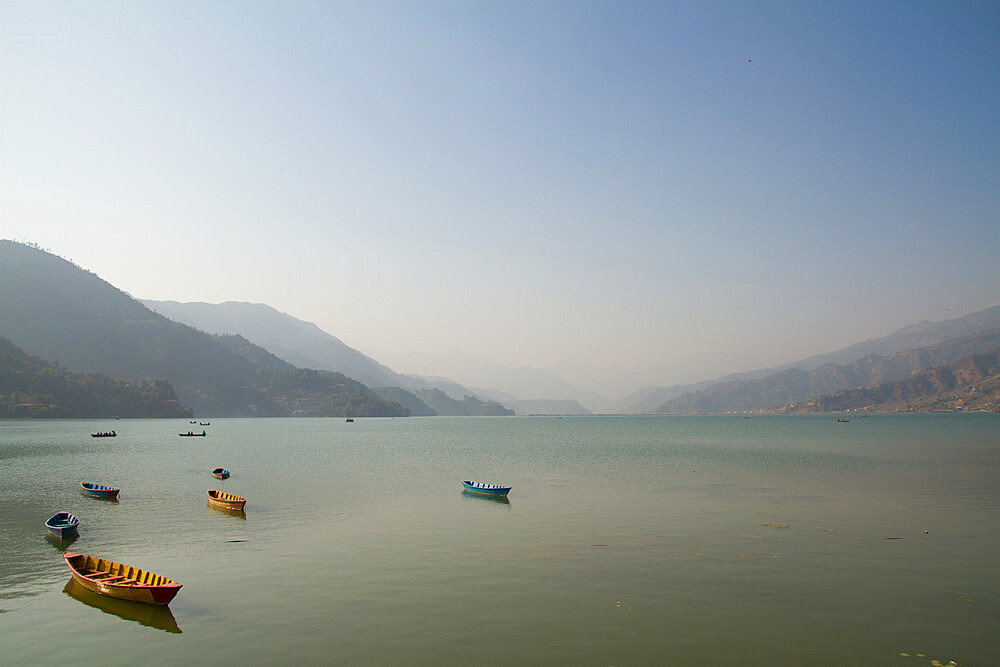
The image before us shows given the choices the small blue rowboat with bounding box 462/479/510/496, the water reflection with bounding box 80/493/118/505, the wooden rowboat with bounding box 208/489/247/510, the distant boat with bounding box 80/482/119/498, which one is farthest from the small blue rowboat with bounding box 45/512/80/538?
the small blue rowboat with bounding box 462/479/510/496

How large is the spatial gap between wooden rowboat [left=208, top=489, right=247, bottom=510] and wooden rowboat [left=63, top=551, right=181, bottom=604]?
16825 mm

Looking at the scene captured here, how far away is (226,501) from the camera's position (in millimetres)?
41938

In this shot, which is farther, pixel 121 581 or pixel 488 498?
pixel 488 498

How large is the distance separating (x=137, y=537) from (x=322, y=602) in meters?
19.0

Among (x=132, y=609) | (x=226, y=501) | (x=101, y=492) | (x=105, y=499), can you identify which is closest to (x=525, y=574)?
(x=132, y=609)

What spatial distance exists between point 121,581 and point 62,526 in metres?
14.4

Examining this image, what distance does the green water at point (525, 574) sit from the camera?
17.7 meters

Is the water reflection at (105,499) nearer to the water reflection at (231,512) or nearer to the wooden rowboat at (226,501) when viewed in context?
the wooden rowboat at (226,501)

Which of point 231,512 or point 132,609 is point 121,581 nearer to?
point 132,609

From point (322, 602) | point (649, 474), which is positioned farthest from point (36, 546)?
point (649, 474)

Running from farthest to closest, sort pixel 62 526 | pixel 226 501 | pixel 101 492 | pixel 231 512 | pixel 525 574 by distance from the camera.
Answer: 1. pixel 101 492
2. pixel 226 501
3. pixel 231 512
4. pixel 62 526
5. pixel 525 574

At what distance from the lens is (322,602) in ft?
71.5

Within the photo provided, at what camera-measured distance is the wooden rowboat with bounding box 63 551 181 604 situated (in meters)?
21.0

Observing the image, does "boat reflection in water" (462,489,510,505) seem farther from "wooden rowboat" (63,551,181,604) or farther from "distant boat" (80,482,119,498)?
"distant boat" (80,482,119,498)
